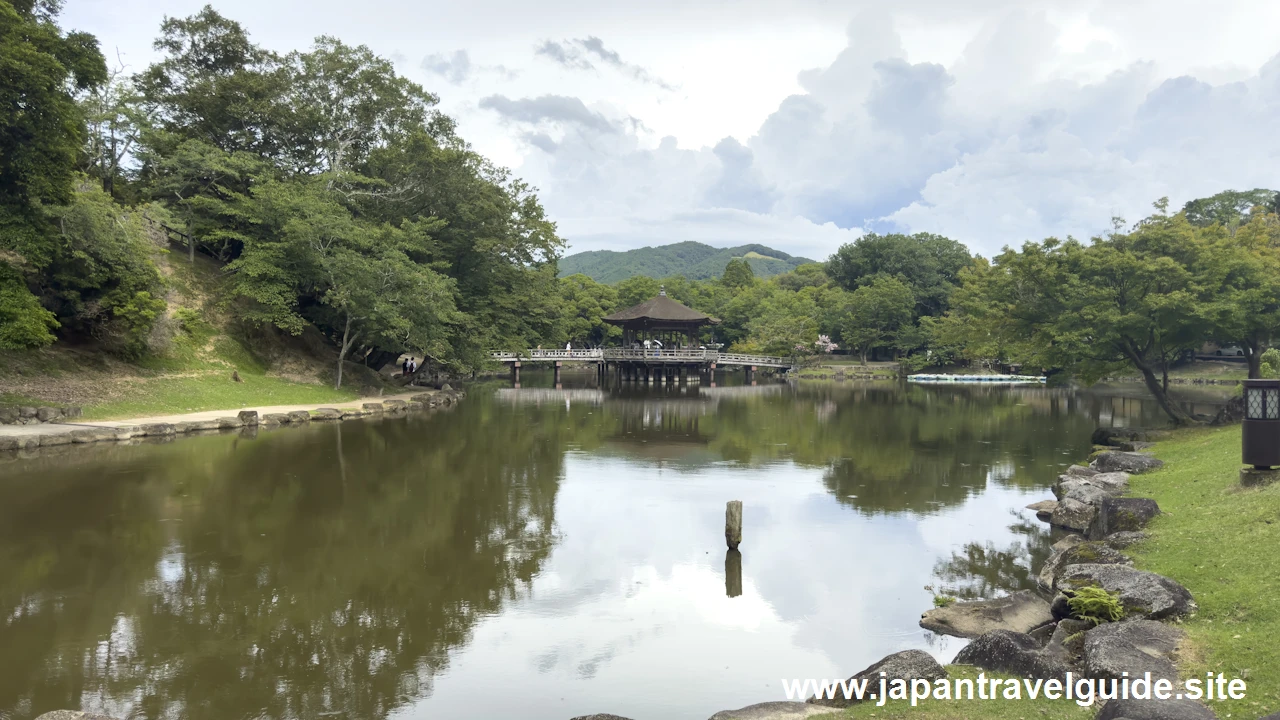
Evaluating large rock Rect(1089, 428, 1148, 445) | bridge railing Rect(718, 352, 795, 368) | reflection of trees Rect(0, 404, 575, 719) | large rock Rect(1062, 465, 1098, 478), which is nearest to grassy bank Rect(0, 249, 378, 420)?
reflection of trees Rect(0, 404, 575, 719)

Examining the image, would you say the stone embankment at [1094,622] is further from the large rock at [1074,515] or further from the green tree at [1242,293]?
the green tree at [1242,293]

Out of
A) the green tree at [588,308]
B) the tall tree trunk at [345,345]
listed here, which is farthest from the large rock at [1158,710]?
the green tree at [588,308]

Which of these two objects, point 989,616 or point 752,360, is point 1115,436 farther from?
point 752,360

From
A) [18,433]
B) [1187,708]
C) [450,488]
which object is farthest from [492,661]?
[18,433]

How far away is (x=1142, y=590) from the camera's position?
6781 millimetres

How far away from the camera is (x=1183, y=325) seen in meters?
19.4

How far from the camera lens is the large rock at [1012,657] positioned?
18.6 feet

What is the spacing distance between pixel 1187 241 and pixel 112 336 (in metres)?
29.2

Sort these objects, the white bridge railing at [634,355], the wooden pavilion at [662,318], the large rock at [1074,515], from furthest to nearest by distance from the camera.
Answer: the white bridge railing at [634,355] → the wooden pavilion at [662,318] → the large rock at [1074,515]

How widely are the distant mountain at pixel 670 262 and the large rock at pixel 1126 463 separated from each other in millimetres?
126112

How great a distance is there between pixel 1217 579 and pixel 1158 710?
11.7 feet

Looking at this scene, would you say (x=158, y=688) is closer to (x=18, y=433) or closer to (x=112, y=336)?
(x=18, y=433)

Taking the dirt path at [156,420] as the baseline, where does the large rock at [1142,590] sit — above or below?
below

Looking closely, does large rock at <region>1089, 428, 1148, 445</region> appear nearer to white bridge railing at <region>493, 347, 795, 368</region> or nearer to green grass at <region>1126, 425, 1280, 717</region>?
green grass at <region>1126, 425, 1280, 717</region>
